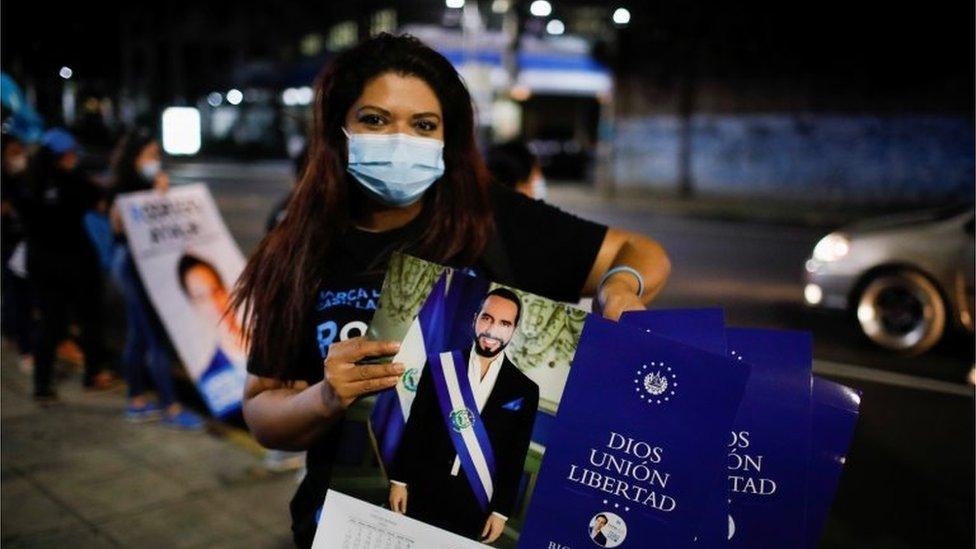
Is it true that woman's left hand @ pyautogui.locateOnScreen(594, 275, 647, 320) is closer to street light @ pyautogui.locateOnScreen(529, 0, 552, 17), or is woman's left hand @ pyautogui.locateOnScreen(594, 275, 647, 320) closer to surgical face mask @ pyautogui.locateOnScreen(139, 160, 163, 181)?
surgical face mask @ pyautogui.locateOnScreen(139, 160, 163, 181)

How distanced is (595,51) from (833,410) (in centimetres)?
2952

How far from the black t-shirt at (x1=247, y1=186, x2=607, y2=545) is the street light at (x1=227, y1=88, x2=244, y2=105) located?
45.1 m

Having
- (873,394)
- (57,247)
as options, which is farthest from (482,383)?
(873,394)

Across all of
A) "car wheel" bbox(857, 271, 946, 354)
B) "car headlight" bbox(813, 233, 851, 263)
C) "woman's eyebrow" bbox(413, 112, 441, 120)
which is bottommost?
"car wheel" bbox(857, 271, 946, 354)

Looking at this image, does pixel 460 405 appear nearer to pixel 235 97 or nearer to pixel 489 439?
pixel 489 439

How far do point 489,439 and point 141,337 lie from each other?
473 centimetres

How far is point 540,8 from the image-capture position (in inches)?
936

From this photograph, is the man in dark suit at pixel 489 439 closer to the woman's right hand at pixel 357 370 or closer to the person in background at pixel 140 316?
the woman's right hand at pixel 357 370

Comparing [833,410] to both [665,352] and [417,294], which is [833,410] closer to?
[665,352]

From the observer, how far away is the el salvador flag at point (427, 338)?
138 cm

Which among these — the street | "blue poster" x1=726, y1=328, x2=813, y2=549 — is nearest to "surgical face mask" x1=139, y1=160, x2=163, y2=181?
the street

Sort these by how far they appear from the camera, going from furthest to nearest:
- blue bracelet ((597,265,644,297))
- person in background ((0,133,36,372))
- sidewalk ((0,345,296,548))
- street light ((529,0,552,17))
A: street light ((529,0,552,17)), person in background ((0,133,36,372)), sidewalk ((0,345,296,548)), blue bracelet ((597,265,644,297))

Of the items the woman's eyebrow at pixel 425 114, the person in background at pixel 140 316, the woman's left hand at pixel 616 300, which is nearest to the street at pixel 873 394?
the woman's left hand at pixel 616 300

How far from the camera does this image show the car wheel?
7.68 meters
